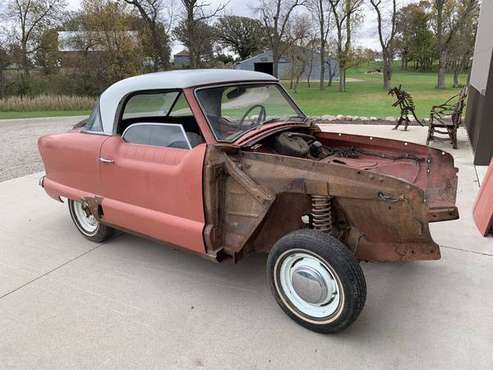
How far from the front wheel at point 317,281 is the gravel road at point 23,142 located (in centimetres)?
650

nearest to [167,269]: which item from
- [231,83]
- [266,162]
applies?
[266,162]

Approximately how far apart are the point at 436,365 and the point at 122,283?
2.44 m

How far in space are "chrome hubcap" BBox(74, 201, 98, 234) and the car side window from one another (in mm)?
1197

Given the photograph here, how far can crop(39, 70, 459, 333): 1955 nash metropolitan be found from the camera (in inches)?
95.7

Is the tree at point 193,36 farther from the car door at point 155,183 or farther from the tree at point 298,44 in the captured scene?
the car door at point 155,183

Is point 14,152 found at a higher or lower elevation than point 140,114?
lower

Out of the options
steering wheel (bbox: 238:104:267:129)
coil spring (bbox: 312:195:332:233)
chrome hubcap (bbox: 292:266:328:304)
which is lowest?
chrome hubcap (bbox: 292:266:328:304)

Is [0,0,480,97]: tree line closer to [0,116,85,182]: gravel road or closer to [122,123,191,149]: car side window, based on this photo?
[0,116,85,182]: gravel road

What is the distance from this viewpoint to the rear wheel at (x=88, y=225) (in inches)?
160

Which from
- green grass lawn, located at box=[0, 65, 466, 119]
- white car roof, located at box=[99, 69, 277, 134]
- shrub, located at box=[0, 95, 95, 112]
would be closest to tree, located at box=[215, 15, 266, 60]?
green grass lawn, located at box=[0, 65, 466, 119]

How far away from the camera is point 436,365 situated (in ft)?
7.45

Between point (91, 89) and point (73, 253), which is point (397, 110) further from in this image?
point (91, 89)

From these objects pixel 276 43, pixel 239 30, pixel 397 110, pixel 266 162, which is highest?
pixel 239 30

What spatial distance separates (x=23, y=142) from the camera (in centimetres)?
1108
